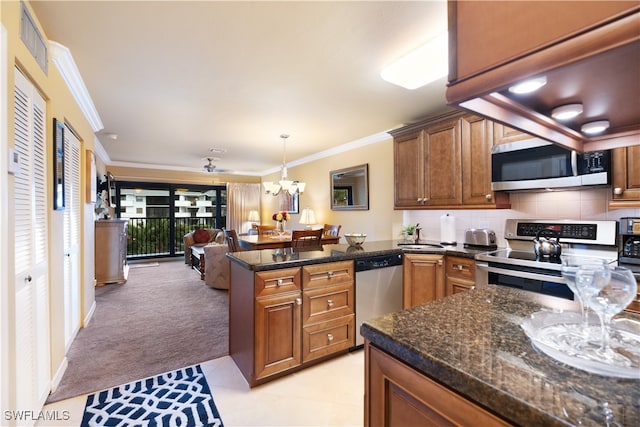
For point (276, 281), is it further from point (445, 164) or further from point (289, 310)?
point (445, 164)

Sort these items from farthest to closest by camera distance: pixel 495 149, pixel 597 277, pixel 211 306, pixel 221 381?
pixel 211 306, pixel 495 149, pixel 221 381, pixel 597 277

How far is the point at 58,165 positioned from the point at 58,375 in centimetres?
155

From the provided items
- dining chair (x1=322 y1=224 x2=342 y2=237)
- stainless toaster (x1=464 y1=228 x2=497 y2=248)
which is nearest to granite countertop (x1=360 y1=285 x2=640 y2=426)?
stainless toaster (x1=464 y1=228 x2=497 y2=248)

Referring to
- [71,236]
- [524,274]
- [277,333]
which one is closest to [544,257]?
[524,274]

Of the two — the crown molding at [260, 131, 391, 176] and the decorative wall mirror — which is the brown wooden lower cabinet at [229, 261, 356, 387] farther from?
the crown molding at [260, 131, 391, 176]

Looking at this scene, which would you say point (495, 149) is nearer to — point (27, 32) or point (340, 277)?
point (340, 277)

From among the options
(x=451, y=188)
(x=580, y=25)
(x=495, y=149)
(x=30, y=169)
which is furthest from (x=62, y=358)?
(x=495, y=149)

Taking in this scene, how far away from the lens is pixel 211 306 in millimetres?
3781

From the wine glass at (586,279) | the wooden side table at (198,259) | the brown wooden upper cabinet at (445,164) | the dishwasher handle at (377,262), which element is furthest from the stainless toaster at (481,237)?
the wooden side table at (198,259)

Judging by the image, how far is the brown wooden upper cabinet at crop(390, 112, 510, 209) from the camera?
2.70m

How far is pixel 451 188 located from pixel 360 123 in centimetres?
155

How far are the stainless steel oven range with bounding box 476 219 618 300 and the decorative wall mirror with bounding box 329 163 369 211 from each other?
2234 millimetres

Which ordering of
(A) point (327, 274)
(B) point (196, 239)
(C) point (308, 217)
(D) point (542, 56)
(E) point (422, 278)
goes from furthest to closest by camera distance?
(B) point (196, 239), (C) point (308, 217), (E) point (422, 278), (A) point (327, 274), (D) point (542, 56)

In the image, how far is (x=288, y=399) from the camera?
1.94m
